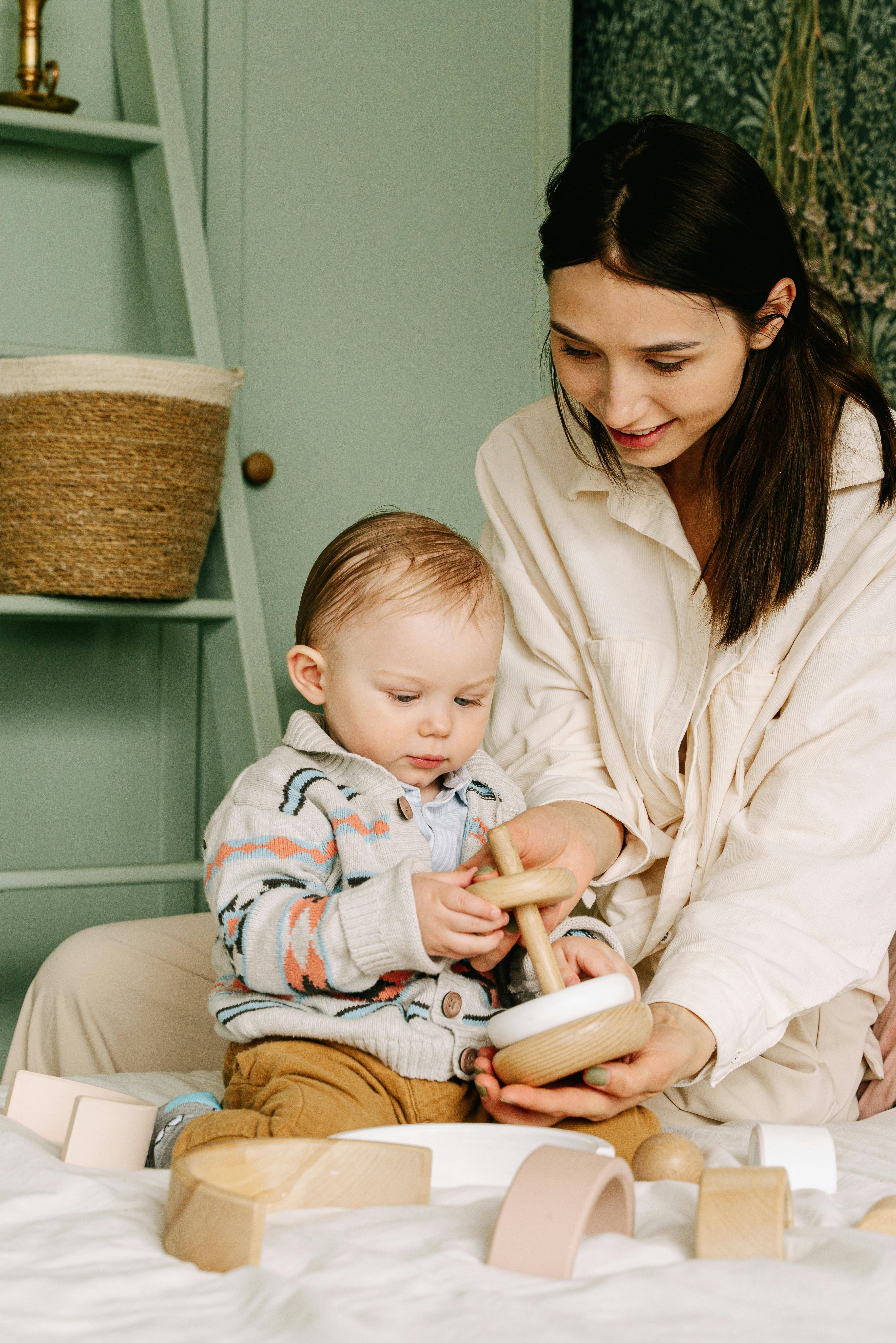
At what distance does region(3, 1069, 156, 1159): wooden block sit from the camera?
980 mm

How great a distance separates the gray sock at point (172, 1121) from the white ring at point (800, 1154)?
0.41 meters

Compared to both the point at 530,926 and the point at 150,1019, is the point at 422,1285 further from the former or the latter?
the point at 150,1019

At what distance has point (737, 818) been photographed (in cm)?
127

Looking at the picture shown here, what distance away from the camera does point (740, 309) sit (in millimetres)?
1238

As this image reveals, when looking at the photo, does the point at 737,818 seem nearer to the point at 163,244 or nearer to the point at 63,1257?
the point at 63,1257

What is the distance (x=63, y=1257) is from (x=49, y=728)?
174cm

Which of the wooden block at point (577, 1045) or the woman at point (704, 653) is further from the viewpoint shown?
the woman at point (704, 653)

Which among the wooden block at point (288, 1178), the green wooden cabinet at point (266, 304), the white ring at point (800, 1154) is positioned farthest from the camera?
the green wooden cabinet at point (266, 304)

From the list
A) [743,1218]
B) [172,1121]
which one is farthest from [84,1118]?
[743,1218]

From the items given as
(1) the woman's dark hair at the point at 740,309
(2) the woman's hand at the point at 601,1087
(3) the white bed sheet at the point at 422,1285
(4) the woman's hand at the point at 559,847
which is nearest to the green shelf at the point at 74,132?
(1) the woman's dark hair at the point at 740,309

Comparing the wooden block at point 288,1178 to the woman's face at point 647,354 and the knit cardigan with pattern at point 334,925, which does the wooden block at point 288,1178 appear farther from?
the woman's face at point 647,354

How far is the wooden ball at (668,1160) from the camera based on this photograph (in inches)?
33.6

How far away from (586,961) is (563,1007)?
20 centimetres

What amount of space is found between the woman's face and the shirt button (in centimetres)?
61
